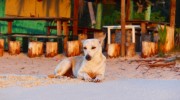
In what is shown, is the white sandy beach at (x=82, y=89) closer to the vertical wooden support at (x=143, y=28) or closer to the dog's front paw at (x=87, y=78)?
the dog's front paw at (x=87, y=78)

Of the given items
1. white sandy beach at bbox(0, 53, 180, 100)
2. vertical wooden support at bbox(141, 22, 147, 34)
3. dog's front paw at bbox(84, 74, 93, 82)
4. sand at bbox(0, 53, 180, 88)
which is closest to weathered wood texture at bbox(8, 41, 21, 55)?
sand at bbox(0, 53, 180, 88)

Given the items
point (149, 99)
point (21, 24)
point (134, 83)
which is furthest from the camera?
point (21, 24)

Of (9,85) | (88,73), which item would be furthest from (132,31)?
(9,85)

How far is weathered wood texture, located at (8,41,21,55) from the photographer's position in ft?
51.6

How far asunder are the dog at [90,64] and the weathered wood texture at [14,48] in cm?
626

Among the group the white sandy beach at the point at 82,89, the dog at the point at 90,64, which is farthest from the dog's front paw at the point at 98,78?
the white sandy beach at the point at 82,89

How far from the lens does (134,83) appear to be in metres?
8.95

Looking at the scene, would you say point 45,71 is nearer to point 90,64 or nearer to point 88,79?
point 90,64

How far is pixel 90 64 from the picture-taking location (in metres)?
9.23

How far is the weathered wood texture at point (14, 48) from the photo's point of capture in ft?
51.6

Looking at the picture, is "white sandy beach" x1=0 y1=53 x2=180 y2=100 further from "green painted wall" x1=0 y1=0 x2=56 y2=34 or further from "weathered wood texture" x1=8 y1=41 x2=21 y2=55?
"green painted wall" x1=0 y1=0 x2=56 y2=34

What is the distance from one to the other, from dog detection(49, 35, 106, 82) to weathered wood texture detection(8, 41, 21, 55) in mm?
6258

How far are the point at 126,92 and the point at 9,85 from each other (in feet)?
5.94

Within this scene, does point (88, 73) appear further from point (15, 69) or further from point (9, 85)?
point (15, 69)
